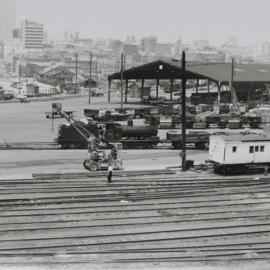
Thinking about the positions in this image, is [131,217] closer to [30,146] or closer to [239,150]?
[239,150]

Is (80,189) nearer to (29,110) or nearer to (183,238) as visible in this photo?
(183,238)

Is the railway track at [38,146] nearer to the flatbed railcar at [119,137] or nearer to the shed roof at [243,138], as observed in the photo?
the flatbed railcar at [119,137]

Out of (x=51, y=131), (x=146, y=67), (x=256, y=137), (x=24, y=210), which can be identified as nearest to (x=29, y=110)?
(x=146, y=67)

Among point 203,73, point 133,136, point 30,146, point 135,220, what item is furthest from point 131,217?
point 203,73

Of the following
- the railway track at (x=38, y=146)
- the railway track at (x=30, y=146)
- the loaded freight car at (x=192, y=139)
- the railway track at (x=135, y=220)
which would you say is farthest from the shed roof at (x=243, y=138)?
the railway track at (x=30, y=146)

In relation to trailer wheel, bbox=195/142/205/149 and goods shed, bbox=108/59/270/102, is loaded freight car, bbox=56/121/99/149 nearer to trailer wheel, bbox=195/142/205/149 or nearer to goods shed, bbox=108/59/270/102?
trailer wheel, bbox=195/142/205/149

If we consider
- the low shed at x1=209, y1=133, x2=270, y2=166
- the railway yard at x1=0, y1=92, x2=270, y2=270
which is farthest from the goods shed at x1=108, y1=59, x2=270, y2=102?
the low shed at x1=209, y1=133, x2=270, y2=166
